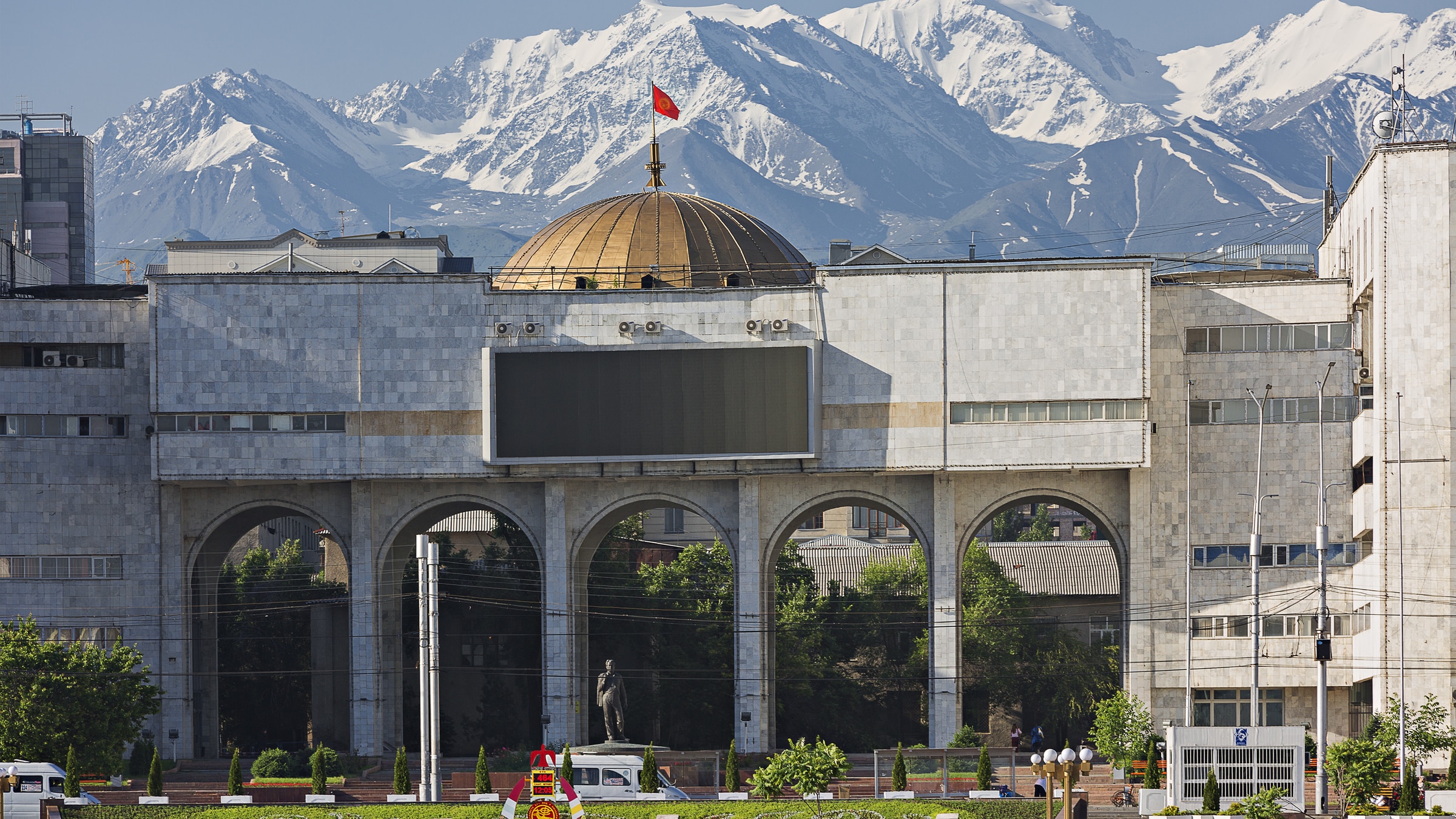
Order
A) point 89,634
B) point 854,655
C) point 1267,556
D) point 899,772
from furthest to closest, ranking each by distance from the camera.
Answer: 1. point 854,655
2. point 89,634
3. point 1267,556
4. point 899,772

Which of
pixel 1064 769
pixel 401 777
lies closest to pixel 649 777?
pixel 401 777

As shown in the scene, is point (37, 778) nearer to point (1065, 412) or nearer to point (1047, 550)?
point (1065, 412)

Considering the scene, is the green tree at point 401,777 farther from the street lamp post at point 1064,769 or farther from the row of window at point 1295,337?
the row of window at point 1295,337

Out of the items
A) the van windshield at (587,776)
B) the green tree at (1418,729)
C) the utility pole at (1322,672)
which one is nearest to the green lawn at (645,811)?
the van windshield at (587,776)

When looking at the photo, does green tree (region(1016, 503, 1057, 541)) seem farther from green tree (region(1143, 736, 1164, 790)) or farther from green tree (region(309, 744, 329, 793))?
green tree (region(309, 744, 329, 793))

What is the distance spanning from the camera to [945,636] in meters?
73.7

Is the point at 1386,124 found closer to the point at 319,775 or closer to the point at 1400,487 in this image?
the point at 1400,487

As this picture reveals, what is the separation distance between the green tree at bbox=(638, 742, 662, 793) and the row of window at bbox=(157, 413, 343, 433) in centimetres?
2204

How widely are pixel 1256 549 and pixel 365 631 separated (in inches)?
1345

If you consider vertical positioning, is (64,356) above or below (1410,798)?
above

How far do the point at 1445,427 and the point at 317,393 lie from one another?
42.1m

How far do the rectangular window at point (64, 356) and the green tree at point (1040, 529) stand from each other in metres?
80.8

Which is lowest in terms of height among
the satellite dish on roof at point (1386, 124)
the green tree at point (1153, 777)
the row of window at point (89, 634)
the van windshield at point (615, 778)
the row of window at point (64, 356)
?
the green tree at point (1153, 777)

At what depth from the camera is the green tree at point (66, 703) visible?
64.5 meters
